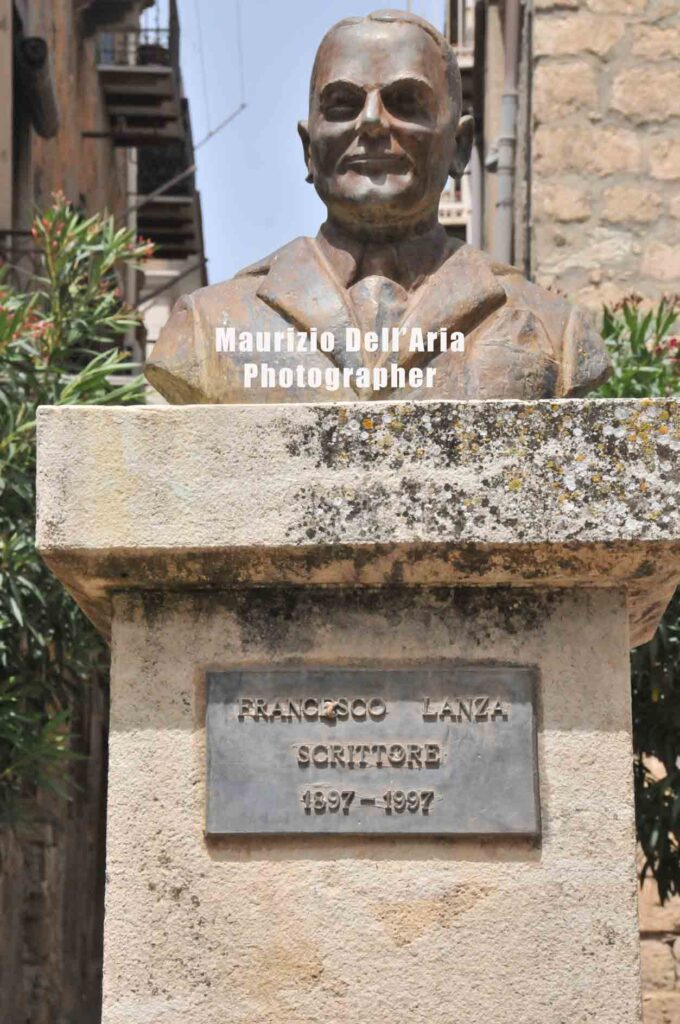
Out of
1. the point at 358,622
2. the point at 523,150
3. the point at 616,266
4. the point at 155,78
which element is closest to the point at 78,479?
the point at 358,622

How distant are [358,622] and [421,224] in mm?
1036

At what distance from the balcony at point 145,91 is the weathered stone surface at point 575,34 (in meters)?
10.7

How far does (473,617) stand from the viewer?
3.79 metres

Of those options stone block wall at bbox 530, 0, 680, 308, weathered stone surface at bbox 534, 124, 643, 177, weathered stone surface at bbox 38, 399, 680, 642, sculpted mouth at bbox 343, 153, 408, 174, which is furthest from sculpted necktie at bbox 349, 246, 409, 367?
weathered stone surface at bbox 534, 124, 643, 177

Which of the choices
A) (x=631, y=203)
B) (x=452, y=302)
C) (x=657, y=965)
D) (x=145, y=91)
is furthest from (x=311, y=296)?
(x=145, y=91)

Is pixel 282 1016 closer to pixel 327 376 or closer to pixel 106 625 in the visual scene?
pixel 106 625

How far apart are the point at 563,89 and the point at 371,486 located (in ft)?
20.6

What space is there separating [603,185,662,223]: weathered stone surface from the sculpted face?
5139 mm

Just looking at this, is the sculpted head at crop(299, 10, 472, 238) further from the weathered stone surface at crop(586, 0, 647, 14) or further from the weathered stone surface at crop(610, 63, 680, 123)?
the weathered stone surface at crop(586, 0, 647, 14)

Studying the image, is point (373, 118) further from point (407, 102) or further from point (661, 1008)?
point (661, 1008)

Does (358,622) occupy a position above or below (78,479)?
below

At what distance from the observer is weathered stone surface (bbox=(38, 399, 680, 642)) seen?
363 cm

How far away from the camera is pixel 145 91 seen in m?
20.5

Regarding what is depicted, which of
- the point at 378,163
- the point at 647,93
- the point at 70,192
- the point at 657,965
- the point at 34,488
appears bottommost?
the point at 657,965
